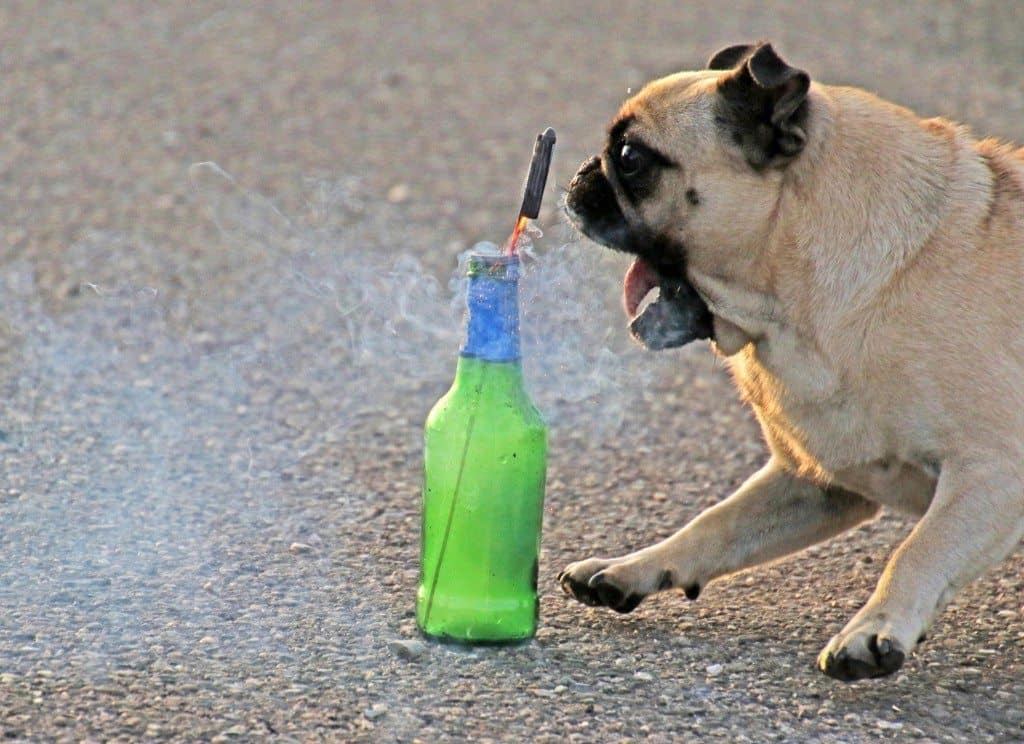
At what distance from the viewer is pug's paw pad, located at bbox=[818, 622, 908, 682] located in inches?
119

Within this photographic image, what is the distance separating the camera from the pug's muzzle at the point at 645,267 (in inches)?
134

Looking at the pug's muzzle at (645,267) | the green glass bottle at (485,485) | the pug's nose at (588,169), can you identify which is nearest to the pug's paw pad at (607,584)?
the green glass bottle at (485,485)

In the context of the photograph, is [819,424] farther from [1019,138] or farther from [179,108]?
[179,108]

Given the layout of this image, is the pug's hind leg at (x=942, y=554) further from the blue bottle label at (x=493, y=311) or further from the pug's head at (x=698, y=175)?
the blue bottle label at (x=493, y=311)

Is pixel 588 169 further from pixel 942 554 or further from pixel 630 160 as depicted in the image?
pixel 942 554

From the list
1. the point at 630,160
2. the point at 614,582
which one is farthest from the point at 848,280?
the point at 614,582

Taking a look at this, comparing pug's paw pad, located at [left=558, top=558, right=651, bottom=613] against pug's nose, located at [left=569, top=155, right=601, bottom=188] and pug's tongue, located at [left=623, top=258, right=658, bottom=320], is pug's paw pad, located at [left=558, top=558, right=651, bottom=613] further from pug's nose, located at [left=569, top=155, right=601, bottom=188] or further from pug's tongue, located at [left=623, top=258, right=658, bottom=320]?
pug's nose, located at [left=569, top=155, right=601, bottom=188]

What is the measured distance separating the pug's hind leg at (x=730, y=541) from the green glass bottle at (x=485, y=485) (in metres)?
0.31

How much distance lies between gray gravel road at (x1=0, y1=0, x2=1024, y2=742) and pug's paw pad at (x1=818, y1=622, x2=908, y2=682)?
0.09 m

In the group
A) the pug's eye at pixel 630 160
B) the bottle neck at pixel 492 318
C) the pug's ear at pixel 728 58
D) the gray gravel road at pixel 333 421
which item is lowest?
the gray gravel road at pixel 333 421

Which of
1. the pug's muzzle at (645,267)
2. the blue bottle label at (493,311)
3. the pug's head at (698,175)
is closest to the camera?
the blue bottle label at (493,311)

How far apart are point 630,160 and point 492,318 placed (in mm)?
459

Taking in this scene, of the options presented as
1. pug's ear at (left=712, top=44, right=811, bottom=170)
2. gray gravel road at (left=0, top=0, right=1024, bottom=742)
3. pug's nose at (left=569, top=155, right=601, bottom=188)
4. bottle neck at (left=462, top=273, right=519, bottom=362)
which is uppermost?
pug's ear at (left=712, top=44, right=811, bottom=170)

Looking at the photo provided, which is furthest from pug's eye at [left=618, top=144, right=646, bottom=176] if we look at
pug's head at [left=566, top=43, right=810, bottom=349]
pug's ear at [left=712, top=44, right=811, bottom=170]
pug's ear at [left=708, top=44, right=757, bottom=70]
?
pug's ear at [left=708, top=44, right=757, bottom=70]
